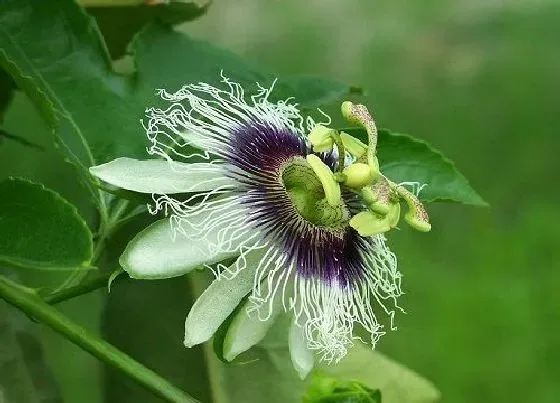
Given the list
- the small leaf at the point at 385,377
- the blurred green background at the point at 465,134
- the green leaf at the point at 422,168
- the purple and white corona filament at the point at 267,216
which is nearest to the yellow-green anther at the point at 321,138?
the purple and white corona filament at the point at 267,216

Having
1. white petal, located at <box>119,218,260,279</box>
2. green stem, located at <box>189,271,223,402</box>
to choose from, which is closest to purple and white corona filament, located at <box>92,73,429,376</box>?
white petal, located at <box>119,218,260,279</box>

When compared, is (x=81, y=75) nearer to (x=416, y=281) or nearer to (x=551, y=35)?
(x=416, y=281)

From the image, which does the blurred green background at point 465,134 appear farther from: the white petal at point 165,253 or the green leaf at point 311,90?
the white petal at point 165,253

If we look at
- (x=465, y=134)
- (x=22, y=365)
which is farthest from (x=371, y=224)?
(x=465, y=134)

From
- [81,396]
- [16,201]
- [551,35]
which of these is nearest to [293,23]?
[551,35]

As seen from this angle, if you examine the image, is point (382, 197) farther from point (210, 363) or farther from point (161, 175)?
point (210, 363)

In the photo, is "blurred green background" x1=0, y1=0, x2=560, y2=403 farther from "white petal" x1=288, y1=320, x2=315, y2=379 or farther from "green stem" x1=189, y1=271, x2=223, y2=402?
"white petal" x1=288, y1=320, x2=315, y2=379
